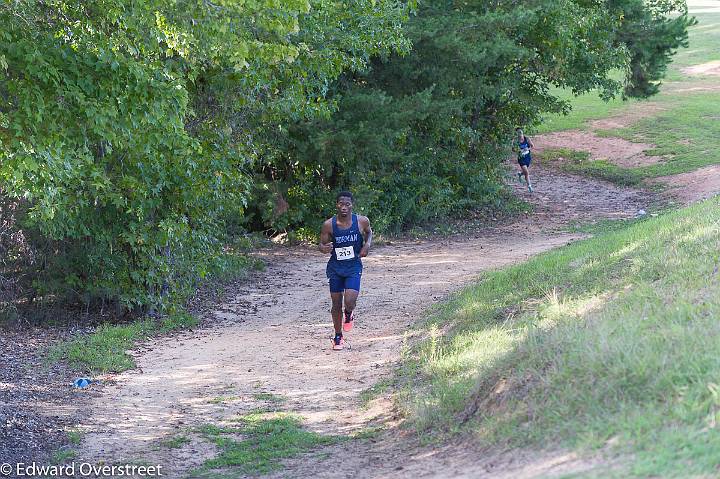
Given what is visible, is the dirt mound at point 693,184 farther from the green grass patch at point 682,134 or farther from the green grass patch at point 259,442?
the green grass patch at point 259,442

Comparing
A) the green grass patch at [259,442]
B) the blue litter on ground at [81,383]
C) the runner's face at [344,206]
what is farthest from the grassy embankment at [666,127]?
the green grass patch at [259,442]

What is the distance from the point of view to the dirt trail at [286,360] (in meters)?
7.90

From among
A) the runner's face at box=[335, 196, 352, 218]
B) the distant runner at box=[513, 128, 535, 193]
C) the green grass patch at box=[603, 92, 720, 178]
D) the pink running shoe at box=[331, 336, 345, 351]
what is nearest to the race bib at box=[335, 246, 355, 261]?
the runner's face at box=[335, 196, 352, 218]

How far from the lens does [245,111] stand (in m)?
14.0

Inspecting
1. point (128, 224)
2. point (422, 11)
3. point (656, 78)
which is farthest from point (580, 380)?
point (656, 78)

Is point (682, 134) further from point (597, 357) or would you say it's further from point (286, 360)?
point (597, 357)

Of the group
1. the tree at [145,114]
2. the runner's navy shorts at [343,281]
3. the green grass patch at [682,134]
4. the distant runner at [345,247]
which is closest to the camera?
the tree at [145,114]

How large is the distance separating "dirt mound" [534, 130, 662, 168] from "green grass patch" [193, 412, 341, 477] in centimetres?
2278

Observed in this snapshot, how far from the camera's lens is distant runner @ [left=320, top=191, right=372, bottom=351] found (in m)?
10.3

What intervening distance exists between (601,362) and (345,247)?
4.72 metres

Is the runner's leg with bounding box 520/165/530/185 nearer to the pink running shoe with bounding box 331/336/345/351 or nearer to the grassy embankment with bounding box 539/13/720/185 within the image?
the grassy embankment with bounding box 539/13/720/185

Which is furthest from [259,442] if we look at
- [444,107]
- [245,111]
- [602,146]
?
[602,146]

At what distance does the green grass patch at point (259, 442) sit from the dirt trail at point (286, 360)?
162 millimetres

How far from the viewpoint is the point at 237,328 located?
12.6 m
